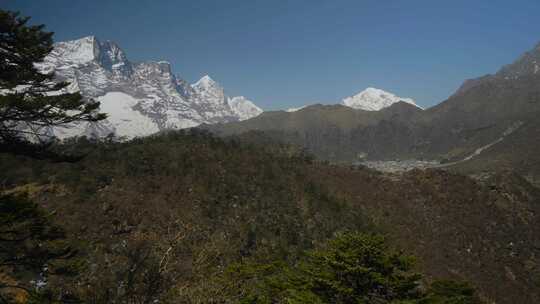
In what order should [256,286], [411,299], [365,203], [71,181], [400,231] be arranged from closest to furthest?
1. [411,299]
2. [256,286]
3. [71,181]
4. [400,231]
5. [365,203]

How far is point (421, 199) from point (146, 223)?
54.2m

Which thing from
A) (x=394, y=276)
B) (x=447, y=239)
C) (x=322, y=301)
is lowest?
(x=447, y=239)

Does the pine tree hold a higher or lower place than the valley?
higher

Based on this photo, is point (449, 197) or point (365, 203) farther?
point (449, 197)

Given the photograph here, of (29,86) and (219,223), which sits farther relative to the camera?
(219,223)

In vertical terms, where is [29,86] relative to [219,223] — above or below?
above

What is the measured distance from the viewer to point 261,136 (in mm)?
185250

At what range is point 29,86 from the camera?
41.0ft

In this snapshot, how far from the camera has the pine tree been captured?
11.5 m

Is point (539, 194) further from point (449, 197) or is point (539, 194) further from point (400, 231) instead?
point (400, 231)

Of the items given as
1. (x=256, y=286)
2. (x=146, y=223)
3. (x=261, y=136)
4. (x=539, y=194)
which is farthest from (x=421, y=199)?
(x=261, y=136)

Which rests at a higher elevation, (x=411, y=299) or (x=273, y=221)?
(x=411, y=299)

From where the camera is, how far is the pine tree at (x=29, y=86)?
37.9 ft

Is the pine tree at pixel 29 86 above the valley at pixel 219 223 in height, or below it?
above
